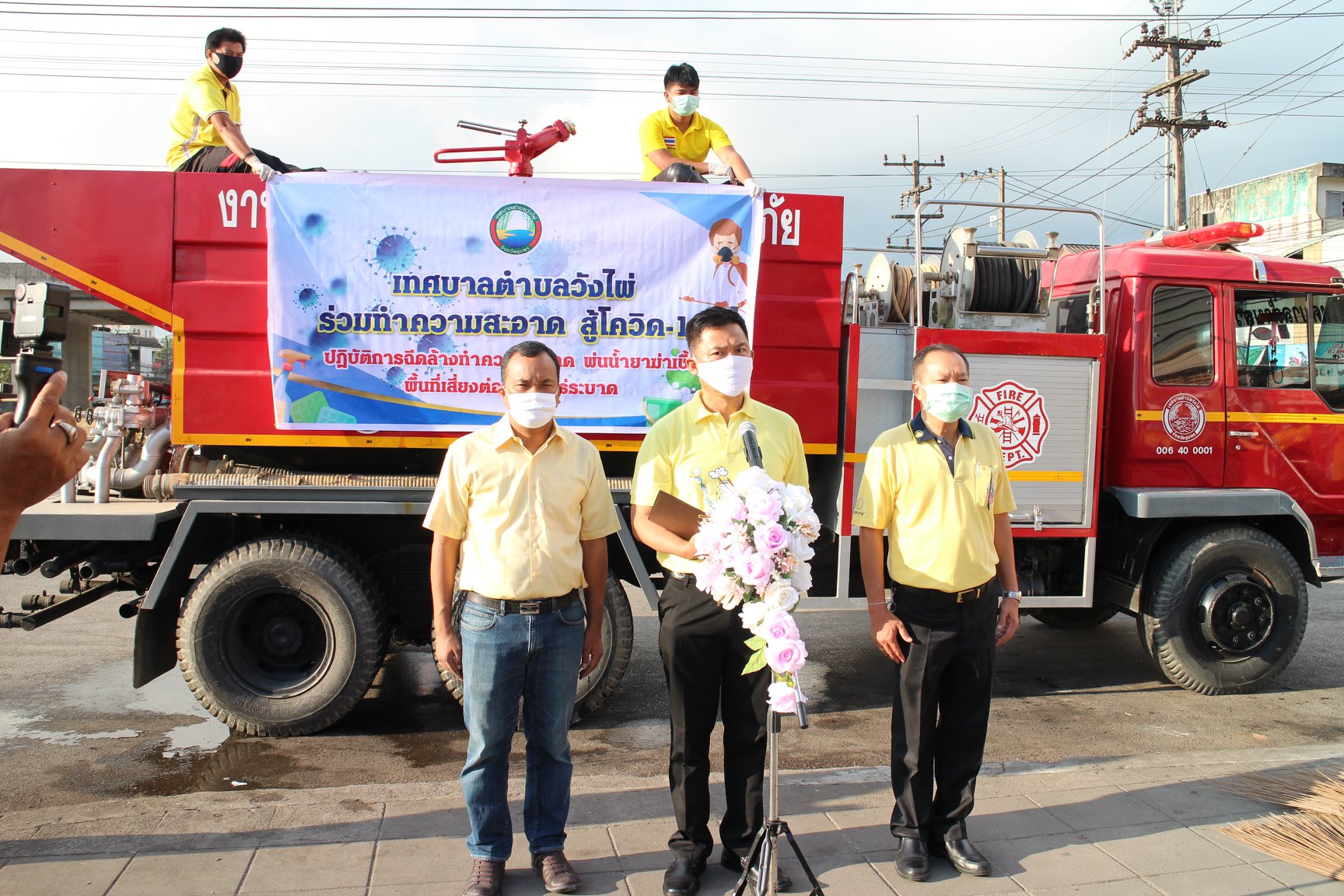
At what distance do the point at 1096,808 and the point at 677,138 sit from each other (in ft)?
13.3

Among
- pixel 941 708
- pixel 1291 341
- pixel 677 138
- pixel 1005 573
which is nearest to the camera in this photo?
pixel 941 708

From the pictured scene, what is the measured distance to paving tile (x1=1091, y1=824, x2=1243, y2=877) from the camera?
3656mm

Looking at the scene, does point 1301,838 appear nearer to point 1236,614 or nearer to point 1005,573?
point 1005,573

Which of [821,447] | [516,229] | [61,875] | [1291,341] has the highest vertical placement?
[516,229]

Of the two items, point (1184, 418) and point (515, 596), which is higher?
point (1184, 418)

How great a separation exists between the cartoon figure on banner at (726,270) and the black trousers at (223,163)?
210 cm

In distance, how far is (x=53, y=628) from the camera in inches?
302

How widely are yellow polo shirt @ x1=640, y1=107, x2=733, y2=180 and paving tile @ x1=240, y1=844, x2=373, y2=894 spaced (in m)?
3.81

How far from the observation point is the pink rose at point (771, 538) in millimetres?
2857

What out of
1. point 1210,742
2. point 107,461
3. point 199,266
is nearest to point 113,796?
point 107,461

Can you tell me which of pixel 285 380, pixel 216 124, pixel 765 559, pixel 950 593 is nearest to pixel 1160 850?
pixel 950 593

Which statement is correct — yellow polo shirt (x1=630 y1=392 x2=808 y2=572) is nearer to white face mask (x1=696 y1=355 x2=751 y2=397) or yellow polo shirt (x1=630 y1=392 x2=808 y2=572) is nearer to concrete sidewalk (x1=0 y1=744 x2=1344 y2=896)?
white face mask (x1=696 y1=355 x2=751 y2=397)

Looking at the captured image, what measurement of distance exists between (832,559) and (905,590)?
2347mm

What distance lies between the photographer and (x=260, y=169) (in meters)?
4.96
